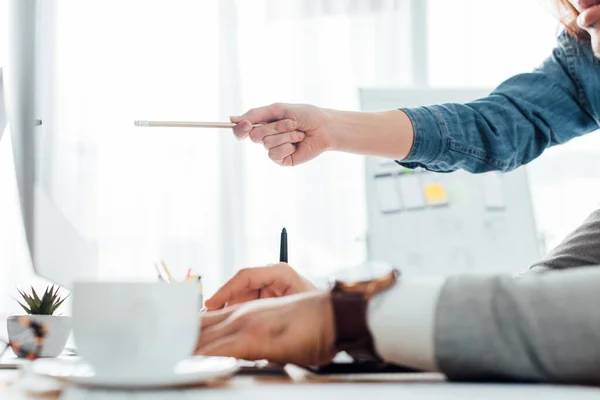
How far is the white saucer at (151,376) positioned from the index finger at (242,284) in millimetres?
210

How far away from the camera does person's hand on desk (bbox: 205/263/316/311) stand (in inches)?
30.3

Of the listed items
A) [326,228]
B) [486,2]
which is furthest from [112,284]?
[486,2]

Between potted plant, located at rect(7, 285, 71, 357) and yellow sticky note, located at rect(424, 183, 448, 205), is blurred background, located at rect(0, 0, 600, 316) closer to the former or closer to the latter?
yellow sticky note, located at rect(424, 183, 448, 205)

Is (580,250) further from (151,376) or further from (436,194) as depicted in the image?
(436,194)

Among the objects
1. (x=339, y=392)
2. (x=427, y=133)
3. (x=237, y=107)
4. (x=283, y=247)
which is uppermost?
(x=237, y=107)

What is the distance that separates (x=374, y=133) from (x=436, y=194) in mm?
1453

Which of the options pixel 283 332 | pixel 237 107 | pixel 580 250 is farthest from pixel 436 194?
pixel 283 332

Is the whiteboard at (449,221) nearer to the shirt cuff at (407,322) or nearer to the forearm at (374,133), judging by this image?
the forearm at (374,133)

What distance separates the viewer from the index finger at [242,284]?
77 centimetres

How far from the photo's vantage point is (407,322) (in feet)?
1.58

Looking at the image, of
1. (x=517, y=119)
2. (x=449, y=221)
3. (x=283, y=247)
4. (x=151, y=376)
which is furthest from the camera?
(x=449, y=221)

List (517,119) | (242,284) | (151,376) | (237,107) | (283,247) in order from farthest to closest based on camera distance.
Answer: (237,107)
(517,119)
(283,247)
(242,284)
(151,376)

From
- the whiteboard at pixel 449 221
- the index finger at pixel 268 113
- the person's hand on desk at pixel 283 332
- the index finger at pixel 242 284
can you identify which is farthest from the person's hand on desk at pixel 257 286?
the whiteboard at pixel 449 221

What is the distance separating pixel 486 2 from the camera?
3088 mm
